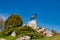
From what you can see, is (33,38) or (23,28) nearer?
(33,38)

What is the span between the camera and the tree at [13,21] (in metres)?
36.8

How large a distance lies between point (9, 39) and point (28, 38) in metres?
2.68

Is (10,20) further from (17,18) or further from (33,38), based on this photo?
(33,38)

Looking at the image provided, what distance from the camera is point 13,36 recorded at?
33719 mm

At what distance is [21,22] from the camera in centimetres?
3759

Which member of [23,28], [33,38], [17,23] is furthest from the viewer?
[17,23]

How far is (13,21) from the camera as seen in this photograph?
121ft

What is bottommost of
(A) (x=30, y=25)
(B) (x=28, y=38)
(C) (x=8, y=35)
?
(B) (x=28, y=38)

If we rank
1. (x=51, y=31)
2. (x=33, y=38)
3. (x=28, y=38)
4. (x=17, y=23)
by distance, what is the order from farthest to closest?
(x=51, y=31), (x=17, y=23), (x=33, y=38), (x=28, y=38)

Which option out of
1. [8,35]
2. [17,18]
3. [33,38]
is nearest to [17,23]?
[17,18]

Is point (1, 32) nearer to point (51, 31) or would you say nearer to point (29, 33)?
point (29, 33)

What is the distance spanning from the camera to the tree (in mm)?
36756

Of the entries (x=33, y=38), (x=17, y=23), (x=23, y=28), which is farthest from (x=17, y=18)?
(x=33, y=38)

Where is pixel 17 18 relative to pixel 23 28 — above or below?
above
